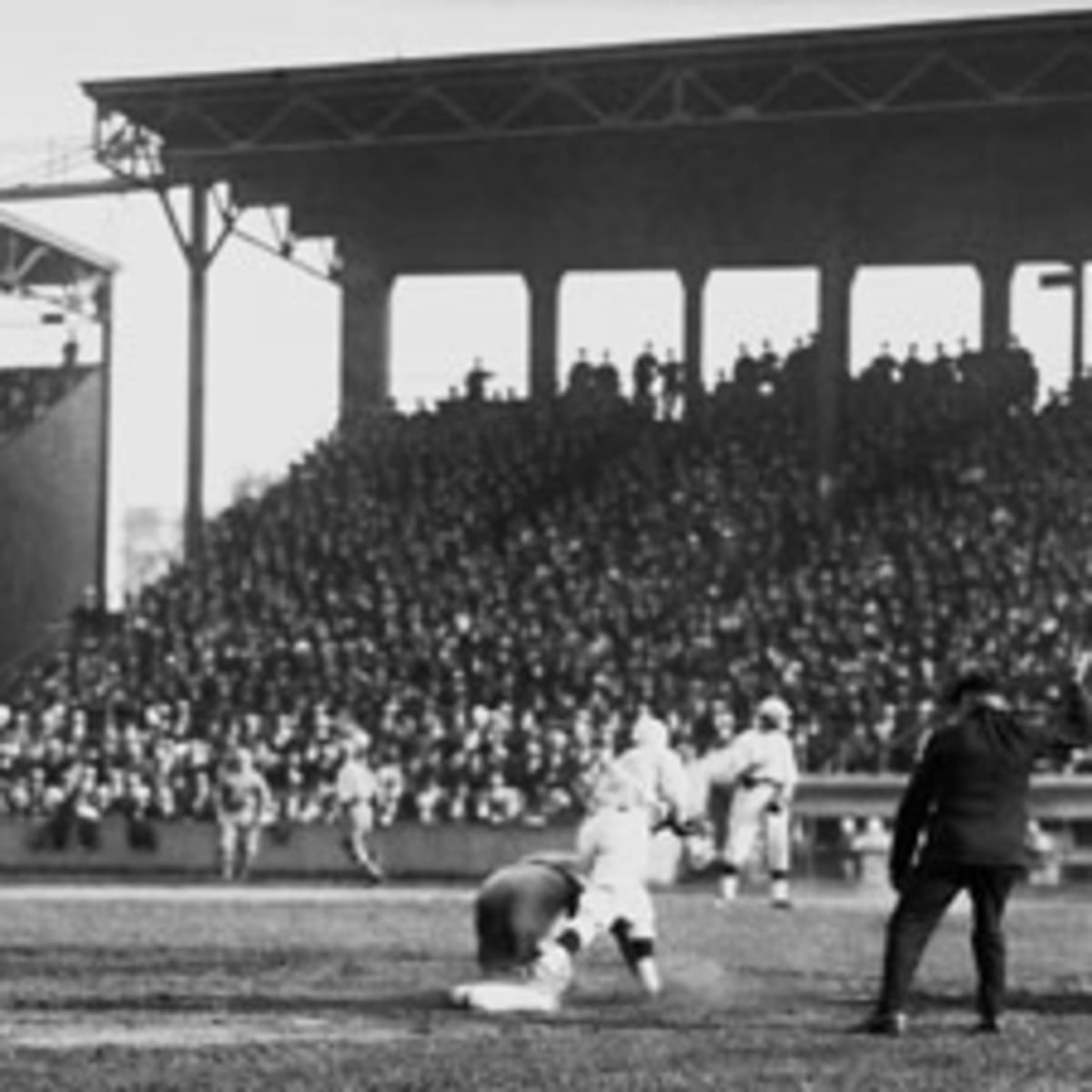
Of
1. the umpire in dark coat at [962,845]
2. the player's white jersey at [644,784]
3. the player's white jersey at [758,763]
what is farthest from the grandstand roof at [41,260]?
the umpire in dark coat at [962,845]

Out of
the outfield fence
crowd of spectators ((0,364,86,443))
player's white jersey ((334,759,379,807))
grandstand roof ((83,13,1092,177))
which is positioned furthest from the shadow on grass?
crowd of spectators ((0,364,86,443))

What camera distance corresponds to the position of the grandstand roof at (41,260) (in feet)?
163

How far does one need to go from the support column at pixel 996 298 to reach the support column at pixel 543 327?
266 inches

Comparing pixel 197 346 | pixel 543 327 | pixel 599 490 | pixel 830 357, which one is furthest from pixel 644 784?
pixel 543 327

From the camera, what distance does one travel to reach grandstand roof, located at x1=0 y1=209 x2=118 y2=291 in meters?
49.8

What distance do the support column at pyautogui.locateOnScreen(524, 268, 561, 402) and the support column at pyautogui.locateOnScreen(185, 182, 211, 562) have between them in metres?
6.18

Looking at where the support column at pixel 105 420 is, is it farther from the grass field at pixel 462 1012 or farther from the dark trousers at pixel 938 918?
the dark trousers at pixel 938 918

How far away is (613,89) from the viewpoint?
4253cm

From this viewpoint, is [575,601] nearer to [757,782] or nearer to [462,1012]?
[757,782]

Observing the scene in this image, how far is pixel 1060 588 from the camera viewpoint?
35406 mm

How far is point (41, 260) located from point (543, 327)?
8.77 m

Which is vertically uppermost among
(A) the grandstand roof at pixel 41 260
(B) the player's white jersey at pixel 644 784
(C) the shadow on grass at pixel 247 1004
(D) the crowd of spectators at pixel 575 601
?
(A) the grandstand roof at pixel 41 260

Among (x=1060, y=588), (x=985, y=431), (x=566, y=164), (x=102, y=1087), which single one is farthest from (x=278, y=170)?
(x=102, y=1087)

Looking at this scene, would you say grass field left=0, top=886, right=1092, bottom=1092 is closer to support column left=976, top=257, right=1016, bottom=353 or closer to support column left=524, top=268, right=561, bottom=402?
support column left=976, top=257, right=1016, bottom=353
